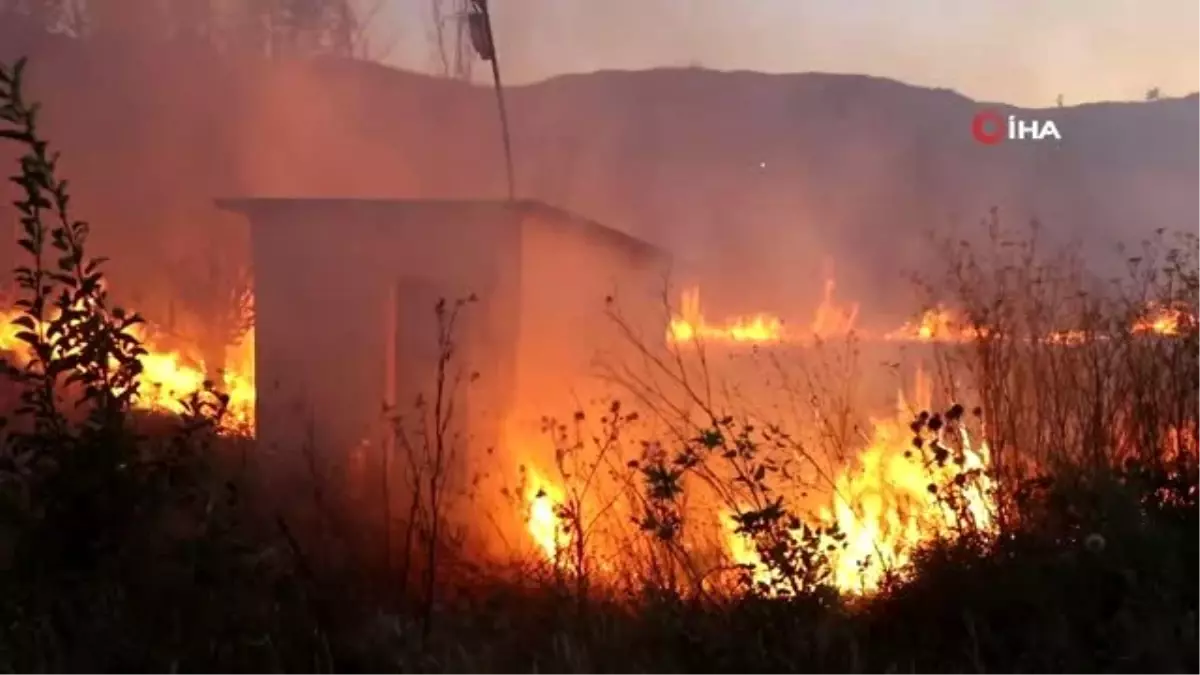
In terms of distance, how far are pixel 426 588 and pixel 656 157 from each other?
32.2 meters

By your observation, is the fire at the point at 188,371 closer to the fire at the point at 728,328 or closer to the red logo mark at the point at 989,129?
the fire at the point at 728,328

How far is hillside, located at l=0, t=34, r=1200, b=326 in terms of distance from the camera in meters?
24.3

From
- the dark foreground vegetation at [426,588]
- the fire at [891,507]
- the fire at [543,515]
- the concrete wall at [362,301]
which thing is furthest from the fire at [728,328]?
the dark foreground vegetation at [426,588]

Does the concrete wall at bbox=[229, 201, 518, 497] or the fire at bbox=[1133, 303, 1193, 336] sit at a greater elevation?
the concrete wall at bbox=[229, 201, 518, 497]

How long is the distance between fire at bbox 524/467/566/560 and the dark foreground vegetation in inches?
45.1

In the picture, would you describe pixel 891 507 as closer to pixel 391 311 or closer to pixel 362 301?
pixel 391 311

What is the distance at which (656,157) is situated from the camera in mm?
36062

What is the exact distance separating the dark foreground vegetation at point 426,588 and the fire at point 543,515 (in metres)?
1.15

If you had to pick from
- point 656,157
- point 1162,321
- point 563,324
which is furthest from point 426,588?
point 656,157

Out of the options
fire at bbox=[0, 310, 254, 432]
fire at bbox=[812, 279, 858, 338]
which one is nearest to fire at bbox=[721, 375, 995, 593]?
fire at bbox=[0, 310, 254, 432]

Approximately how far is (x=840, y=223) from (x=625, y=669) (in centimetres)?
3072

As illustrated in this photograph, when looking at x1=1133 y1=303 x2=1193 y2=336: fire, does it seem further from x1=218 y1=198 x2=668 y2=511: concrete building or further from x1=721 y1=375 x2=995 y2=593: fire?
x1=218 y1=198 x2=668 y2=511: concrete building

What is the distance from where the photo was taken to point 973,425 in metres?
5.09

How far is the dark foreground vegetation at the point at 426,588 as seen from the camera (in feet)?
12.0
